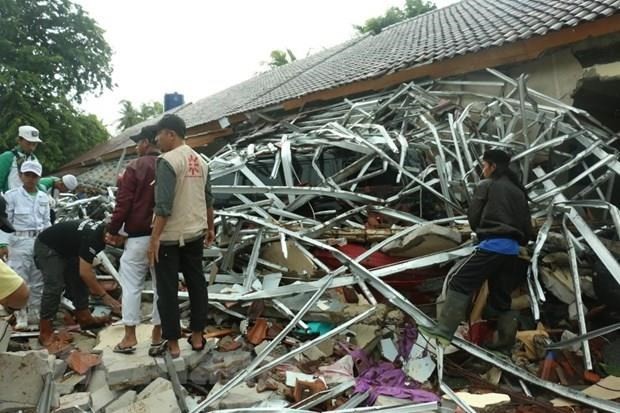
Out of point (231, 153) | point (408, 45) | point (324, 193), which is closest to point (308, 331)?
point (324, 193)

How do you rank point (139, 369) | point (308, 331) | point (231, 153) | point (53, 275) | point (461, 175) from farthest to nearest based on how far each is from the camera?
point (231, 153) → point (461, 175) → point (53, 275) → point (308, 331) → point (139, 369)

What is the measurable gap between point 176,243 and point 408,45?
8.34 metres

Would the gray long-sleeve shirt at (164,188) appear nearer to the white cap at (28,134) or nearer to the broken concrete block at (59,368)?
the broken concrete block at (59,368)

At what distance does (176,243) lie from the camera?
125 inches

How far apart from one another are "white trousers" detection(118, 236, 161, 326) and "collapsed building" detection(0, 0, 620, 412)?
33 cm

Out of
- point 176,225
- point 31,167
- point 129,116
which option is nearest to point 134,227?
point 176,225

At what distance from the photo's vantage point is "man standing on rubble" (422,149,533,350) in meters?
3.52

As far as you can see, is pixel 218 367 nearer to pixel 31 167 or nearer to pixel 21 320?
pixel 21 320

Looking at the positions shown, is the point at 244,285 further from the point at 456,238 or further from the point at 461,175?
the point at 461,175

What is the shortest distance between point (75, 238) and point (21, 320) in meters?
1.00

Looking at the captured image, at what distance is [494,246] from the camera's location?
3537mm

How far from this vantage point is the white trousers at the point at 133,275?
3449 millimetres

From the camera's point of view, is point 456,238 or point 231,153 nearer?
point 456,238

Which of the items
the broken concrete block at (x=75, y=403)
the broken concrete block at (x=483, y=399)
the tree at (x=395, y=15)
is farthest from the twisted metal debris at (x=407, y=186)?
the tree at (x=395, y=15)
